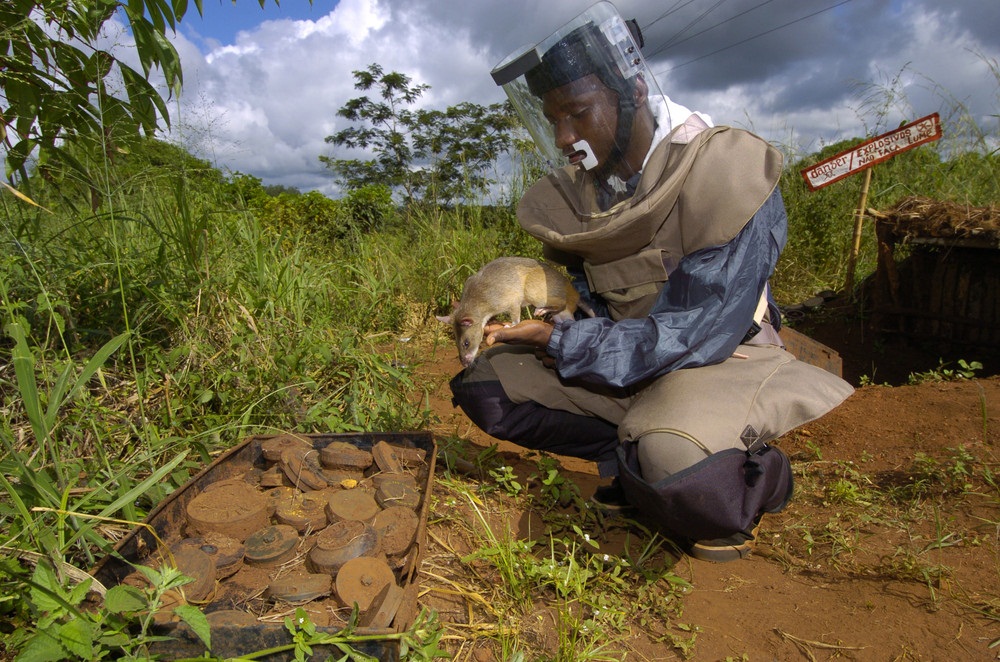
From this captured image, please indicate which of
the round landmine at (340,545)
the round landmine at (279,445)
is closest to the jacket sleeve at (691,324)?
the round landmine at (340,545)

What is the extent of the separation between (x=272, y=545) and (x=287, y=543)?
A: 4 centimetres

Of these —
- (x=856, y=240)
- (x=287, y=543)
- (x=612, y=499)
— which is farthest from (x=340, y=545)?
(x=856, y=240)

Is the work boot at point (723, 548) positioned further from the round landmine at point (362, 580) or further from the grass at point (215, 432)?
the round landmine at point (362, 580)

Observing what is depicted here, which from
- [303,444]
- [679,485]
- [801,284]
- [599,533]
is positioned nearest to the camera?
[679,485]

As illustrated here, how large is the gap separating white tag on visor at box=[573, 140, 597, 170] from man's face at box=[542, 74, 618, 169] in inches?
0.6

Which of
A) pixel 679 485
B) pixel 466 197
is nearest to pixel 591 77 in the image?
pixel 679 485

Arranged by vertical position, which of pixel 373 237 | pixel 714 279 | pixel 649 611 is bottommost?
pixel 649 611

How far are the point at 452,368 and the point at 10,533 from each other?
3.30m

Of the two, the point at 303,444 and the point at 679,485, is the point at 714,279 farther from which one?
the point at 303,444

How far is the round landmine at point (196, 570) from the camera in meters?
1.55

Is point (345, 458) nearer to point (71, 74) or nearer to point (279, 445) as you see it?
point (279, 445)

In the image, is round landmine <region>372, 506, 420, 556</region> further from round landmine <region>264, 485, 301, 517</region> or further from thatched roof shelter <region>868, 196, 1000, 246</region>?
thatched roof shelter <region>868, 196, 1000, 246</region>

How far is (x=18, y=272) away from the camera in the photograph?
2.77 meters

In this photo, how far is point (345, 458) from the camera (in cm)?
224
